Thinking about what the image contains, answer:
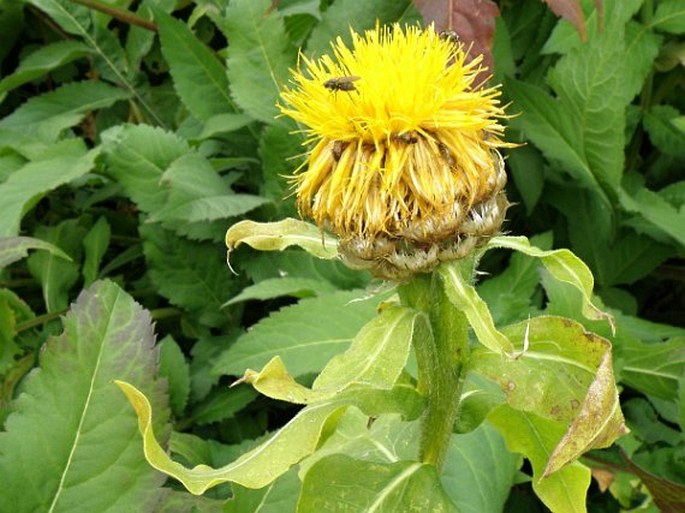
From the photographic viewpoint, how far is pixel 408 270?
1036 millimetres

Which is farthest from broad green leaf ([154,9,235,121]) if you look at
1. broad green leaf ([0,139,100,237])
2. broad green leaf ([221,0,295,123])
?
broad green leaf ([0,139,100,237])

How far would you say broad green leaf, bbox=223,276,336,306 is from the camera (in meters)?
1.80

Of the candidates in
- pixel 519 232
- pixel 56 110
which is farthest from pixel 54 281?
pixel 519 232

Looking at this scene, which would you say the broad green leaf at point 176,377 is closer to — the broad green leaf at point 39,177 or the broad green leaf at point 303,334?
the broad green leaf at point 303,334

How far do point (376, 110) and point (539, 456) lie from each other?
57 centimetres

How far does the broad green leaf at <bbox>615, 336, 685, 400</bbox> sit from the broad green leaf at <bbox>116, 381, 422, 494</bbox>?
31.5 inches

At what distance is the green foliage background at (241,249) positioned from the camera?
134 centimetres

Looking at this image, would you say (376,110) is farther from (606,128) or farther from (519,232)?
(519,232)

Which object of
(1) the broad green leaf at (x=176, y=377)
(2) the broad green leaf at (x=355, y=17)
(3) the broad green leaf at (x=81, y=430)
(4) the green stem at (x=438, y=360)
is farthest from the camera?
(2) the broad green leaf at (x=355, y=17)

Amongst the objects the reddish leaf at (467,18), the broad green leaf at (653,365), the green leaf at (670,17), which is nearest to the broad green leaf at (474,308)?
the reddish leaf at (467,18)

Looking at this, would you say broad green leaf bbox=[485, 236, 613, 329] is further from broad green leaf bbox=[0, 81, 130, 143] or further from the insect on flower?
broad green leaf bbox=[0, 81, 130, 143]

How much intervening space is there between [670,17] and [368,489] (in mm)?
1600

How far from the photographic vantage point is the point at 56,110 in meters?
2.44

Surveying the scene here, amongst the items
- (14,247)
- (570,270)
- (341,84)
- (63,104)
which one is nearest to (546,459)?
(570,270)
